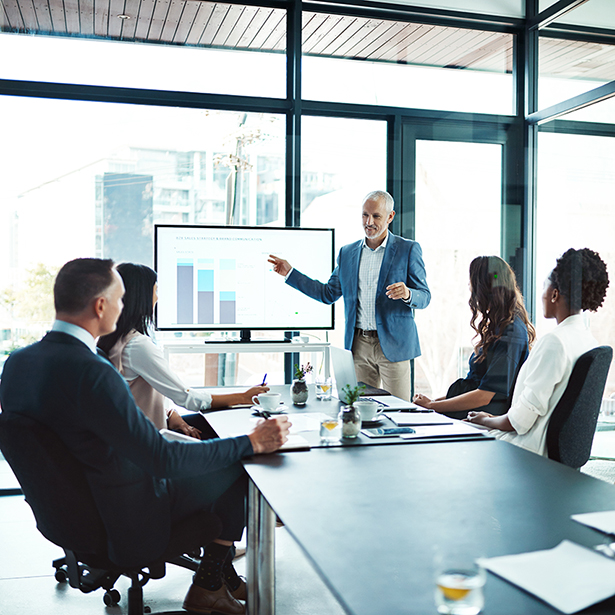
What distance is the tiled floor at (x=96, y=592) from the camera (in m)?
2.54

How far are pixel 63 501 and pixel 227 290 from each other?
263cm

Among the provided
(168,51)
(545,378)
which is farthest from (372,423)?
(168,51)

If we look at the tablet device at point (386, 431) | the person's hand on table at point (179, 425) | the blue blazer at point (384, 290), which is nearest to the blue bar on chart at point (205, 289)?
the blue blazer at point (384, 290)

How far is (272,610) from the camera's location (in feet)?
6.44

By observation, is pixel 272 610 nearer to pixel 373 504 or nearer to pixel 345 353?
pixel 373 504

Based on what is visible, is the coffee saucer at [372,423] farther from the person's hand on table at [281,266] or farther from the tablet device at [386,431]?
the person's hand on table at [281,266]

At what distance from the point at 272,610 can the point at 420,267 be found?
262 centimetres

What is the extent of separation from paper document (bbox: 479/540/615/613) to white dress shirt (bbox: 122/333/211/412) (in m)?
1.67

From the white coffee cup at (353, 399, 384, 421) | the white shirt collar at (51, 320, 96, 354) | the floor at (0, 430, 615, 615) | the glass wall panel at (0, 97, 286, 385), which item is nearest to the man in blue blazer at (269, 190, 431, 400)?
the glass wall panel at (0, 97, 286, 385)

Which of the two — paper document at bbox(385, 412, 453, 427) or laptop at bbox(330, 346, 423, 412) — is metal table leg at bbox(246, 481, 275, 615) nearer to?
paper document at bbox(385, 412, 453, 427)

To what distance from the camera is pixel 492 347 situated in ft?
9.82

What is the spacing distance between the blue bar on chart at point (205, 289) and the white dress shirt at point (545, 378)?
2340mm

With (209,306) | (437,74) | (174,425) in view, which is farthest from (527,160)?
(174,425)

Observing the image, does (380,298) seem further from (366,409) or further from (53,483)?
(53,483)
